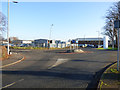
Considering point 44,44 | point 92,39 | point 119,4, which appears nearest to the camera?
point 119,4

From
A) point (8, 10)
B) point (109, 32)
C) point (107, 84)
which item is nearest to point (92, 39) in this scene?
point (109, 32)

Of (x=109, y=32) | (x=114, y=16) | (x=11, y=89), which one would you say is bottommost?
(x=11, y=89)

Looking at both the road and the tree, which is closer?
the road

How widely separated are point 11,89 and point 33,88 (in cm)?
87

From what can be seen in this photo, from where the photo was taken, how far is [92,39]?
451ft

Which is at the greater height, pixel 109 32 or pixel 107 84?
pixel 109 32

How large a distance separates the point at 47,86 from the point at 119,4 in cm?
4169

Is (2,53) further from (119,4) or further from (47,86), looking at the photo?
(119,4)

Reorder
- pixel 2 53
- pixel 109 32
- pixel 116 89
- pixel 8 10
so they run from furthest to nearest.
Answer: pixel 109 32 < pixel 8 10 < pixel 2 53 < pixel 116 89

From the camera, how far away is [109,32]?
53.9 m

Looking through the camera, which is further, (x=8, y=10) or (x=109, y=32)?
(x=109, y=32)

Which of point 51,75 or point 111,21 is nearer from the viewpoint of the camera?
point 51,75

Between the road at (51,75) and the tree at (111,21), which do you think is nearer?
the road at (51,75)

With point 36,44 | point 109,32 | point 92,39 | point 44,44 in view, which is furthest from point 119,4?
point 92,39
